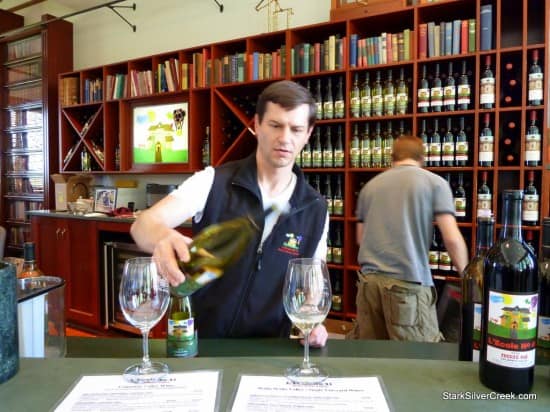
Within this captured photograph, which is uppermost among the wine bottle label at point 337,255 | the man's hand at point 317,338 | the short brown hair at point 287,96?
the short brown hair at point 287,96

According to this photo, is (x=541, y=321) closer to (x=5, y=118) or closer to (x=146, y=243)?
(x=146, y=243)

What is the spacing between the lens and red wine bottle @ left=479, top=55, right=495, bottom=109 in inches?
100.0

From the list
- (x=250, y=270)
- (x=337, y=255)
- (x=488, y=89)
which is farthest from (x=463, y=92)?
(x=250, y=270)

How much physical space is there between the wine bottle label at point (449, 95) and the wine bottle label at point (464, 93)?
36 mm

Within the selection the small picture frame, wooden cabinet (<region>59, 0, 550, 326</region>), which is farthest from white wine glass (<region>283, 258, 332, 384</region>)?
the small picture frame

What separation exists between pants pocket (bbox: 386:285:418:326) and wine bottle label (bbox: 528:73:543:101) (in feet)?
4.69

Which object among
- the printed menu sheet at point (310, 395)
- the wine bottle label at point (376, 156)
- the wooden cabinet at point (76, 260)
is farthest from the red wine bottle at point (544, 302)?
the wooden cabinet at point (76, 260)

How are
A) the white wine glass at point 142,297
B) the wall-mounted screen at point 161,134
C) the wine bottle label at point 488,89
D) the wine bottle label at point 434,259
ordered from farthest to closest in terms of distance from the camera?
the wall-mounted screen at point 161,134 < the wine bottle label at point 434,259 < the wine bottle label at point 488,89 < the white wine glass at point 142,297

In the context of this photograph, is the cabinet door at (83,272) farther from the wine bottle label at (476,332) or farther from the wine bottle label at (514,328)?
the wine bottle label at (514,328)

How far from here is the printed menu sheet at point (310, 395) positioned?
1.97 ft

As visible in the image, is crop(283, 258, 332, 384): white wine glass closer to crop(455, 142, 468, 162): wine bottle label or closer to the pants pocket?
the pants pocket

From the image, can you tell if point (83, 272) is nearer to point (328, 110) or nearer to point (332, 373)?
point (328, 110)

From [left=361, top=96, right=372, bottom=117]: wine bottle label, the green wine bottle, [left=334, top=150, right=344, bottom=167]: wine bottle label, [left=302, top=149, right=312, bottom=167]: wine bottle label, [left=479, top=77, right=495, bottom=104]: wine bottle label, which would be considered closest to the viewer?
the green wine bottle

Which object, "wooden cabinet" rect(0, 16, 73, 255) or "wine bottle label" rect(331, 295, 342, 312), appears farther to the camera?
"wooden cabinet" rect(0, 16, 73, 255)
